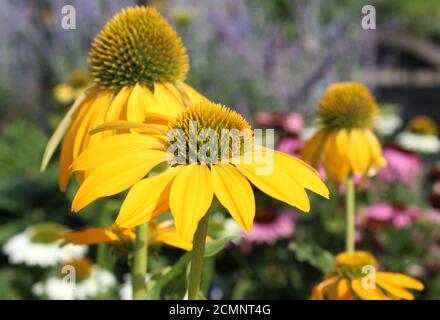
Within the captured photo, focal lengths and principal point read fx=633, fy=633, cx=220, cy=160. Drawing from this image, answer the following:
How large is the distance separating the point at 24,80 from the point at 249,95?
2060 millimetres

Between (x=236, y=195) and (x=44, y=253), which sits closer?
(x=236, y=195)

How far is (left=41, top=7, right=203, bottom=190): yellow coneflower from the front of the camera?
1089 mm

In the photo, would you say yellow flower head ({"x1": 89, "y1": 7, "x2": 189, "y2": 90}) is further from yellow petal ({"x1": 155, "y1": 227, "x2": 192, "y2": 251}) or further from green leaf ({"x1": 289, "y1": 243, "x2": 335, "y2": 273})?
green leaf ({"x1": 289, "y1": 243, "x2": 335, "y2": 273})

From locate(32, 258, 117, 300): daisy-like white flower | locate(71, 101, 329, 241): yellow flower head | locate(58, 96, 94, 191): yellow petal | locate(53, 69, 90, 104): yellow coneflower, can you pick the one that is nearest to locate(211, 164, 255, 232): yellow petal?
locate(71, 101, 329, 241): yellow flower head

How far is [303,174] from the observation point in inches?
32.9

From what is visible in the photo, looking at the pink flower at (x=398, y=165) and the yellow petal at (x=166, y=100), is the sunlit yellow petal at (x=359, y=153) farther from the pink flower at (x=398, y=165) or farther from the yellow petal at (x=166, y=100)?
the pink flower at (x=398, y=165)

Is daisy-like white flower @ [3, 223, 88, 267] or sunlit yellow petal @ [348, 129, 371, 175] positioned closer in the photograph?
sunlit yellow petal @ [348, 129, 371, 175]

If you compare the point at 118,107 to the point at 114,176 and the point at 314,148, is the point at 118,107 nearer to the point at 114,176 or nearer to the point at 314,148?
the point at 114,176

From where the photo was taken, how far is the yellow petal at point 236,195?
748 millimetres

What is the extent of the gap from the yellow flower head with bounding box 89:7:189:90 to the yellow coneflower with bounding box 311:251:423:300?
0.48 meters

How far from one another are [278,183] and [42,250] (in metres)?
1.43

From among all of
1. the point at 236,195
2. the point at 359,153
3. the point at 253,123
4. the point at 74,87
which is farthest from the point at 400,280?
the point at 74,87
